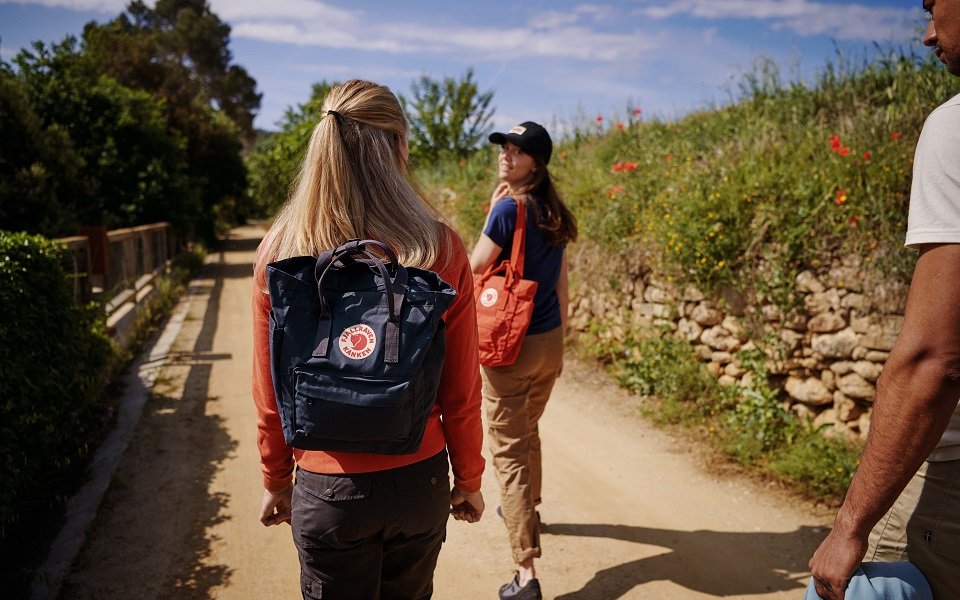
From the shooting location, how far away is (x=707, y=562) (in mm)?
3551

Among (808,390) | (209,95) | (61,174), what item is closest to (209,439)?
(808,390)

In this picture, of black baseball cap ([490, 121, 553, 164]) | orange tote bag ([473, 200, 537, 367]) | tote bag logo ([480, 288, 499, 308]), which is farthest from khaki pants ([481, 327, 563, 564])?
black baseball cap ([490, 121, 553, 164])

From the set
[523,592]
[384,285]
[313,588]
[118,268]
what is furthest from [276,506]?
[118,268]

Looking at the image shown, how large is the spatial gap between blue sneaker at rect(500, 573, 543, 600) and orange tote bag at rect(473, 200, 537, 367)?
1080mm

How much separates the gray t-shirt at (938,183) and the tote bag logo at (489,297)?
1970mm

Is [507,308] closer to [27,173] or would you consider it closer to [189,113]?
[27,173]

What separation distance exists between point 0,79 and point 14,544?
25.0 ft

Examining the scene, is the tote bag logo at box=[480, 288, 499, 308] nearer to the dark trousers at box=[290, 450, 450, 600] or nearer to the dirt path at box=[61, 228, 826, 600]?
the dark trousers at box=[290, 450, 450, 600]

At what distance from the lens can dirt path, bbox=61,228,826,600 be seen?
329 centimetres

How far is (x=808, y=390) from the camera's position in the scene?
15.4 feet

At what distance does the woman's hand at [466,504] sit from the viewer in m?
2.03

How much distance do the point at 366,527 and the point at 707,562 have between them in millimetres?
2616

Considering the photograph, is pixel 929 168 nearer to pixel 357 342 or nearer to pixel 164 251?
pixel 357 342

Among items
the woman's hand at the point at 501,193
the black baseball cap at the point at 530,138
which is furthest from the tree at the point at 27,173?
the black baseball cap at the point at 530,138
